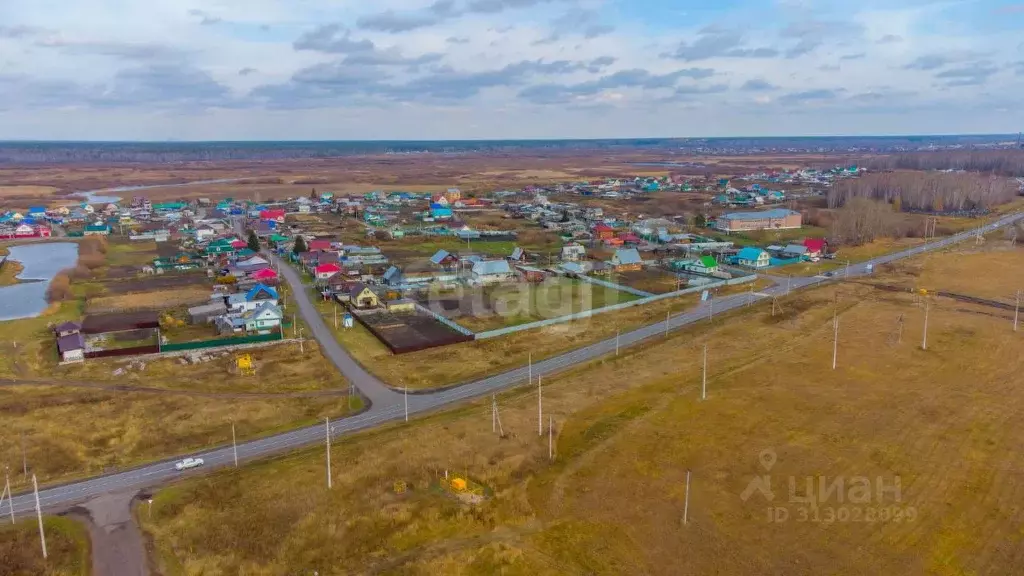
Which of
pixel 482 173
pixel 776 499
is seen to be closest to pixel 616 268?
pixel 776 499

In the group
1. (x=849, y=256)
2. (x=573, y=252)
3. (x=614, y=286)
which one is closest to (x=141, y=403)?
(x=614, y=286)

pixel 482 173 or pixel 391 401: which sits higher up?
pixel 482 173

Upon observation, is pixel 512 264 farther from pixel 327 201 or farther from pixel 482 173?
pixel 482 173

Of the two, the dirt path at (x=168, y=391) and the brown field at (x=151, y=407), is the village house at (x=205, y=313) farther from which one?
the dirt path at (x=168, y=391)

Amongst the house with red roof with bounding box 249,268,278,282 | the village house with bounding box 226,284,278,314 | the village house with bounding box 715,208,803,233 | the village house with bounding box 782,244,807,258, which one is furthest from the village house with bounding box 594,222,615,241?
the village house with bounding box 226,284,278,314

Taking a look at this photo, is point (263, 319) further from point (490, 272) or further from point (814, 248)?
point (814, 248)

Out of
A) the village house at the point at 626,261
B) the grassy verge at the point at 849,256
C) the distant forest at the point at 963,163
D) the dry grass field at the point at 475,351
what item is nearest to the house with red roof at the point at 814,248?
the grassy verge at the point at 849,256

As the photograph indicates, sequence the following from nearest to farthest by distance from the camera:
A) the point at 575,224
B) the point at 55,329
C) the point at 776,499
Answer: the point at 776,499 < the point at 55,329 < the point at 575,224

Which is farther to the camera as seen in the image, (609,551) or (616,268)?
(616,268)
